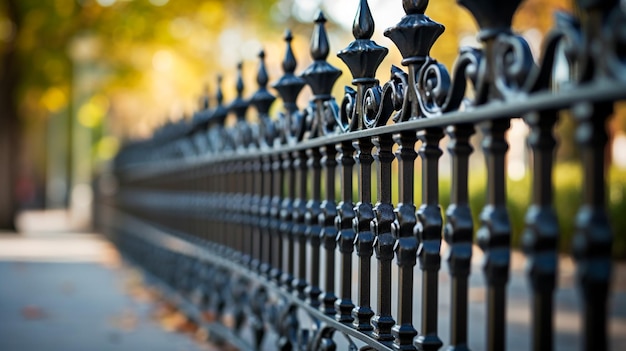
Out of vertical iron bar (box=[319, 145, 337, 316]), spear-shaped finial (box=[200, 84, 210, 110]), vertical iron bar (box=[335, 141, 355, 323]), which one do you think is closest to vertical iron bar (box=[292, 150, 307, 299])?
vertical iron bar (box=[319, 145, 337, 316])

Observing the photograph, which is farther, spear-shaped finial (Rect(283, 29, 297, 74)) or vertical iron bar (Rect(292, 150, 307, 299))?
spear-shaped finial (Rect(283, 29, 297, 74))

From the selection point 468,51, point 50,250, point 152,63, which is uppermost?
point 152,63

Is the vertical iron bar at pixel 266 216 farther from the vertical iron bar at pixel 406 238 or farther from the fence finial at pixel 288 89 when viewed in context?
the vertical iron bar at pixel 406 238

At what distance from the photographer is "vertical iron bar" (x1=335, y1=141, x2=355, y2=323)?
127 inches

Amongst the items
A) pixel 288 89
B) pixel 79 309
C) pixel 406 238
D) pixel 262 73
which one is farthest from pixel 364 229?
pixel 79 309

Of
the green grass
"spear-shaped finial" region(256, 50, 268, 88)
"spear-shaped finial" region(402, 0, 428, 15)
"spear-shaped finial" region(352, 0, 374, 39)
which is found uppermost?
"spear-shaped finial" region(256, 50, 268, 88)

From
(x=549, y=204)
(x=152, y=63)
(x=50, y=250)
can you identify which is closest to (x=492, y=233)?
(x=549, y=204)

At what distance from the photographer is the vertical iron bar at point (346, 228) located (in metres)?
3.22

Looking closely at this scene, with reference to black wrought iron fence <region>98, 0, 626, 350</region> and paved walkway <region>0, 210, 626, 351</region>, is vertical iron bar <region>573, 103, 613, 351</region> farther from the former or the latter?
paved walkway <region>0, 210, 626, 351</region>

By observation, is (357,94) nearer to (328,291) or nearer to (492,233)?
(328,291)

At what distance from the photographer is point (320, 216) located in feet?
11.7

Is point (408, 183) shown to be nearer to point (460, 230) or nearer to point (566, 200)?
point (460, 230)

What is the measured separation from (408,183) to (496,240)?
0.64 metres

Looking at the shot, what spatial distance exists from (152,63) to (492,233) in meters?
26.5
